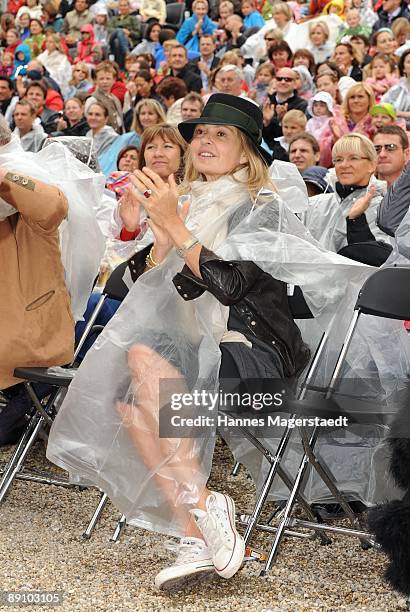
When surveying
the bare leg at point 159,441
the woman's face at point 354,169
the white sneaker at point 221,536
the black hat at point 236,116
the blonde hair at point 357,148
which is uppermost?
the black hat at point 236,116

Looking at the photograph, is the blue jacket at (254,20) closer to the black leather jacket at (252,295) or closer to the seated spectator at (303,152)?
the seated spectator at (303,152)

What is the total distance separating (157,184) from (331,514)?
4.69 feet

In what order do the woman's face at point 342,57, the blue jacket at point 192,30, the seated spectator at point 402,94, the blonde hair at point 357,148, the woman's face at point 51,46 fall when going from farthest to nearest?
the woman's face at point 51,46 < the blue jacket at point 192,30 < the woman's face at point 342,57 < the seated spectator at point 402,94 < the blonde hair at point 357,148

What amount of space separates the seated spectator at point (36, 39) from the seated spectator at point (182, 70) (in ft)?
15.5

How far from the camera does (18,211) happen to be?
3.70 m

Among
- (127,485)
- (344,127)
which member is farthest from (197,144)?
(344,127)

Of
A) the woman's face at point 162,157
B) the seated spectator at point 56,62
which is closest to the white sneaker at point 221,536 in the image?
the woman's face at point 162,157

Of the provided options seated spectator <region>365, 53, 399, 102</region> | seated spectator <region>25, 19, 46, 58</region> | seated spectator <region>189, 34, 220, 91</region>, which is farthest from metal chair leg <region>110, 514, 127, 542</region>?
seated spectator <region>25, 19, 46, 58</region>

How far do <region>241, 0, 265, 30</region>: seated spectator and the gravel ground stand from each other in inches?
373

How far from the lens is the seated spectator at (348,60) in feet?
30.3

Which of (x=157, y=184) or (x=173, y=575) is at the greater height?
(x=157, y=184)

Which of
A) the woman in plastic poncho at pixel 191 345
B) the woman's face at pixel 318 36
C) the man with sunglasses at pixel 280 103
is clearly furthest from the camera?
the woman's face at pixel 318 36

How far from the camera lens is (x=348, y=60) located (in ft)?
30.5

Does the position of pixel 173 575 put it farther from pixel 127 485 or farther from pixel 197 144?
pixel 197 144
